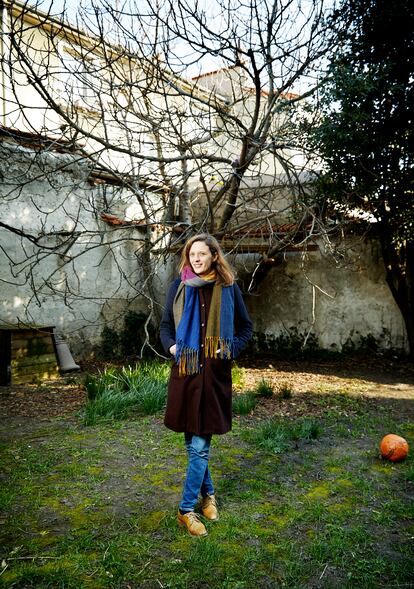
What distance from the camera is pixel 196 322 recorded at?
3.04 metres

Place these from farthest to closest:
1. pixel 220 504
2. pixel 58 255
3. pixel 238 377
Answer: pixel 58 255
pixel 238 377
pixel 220 504

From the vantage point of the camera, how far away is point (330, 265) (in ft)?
32.2

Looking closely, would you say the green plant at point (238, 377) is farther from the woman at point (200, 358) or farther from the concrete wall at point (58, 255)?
the woman at point (200, 358)

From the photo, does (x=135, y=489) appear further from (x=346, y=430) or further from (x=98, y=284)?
(x=98, y=284)

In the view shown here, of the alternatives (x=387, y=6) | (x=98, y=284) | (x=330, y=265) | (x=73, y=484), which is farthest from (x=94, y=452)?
(x=387, y=6)

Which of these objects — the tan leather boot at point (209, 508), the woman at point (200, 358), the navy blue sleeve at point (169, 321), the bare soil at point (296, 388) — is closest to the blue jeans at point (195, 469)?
the woman at point (200, 358)

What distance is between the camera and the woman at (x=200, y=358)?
115 inches

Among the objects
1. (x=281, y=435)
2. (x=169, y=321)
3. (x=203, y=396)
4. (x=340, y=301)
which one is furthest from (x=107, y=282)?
(x=203, y=396)

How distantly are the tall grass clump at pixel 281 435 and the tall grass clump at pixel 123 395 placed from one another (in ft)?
4.59

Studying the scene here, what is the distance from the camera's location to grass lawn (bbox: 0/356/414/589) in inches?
98.7

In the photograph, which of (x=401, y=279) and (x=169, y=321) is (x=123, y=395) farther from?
(x=401, y=279)

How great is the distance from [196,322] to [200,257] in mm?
423

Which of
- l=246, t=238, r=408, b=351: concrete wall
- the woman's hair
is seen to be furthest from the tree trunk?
the woman's hair

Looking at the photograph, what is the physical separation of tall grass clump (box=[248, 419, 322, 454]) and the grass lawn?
14 mm
